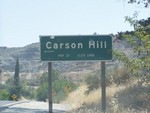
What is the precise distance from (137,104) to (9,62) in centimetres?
10153

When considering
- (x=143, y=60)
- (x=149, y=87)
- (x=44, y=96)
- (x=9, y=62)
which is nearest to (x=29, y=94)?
(x=44, y=96)

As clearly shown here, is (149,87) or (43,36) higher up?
(43,36)

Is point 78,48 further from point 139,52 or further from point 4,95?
point 4,95

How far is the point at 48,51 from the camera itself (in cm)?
1702

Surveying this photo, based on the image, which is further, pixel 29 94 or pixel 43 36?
pixel 29 94

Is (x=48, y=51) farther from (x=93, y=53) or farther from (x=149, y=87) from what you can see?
(x=149, y=87)

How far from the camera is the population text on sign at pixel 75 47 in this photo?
1655 cm

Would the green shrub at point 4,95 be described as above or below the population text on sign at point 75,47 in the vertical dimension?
below

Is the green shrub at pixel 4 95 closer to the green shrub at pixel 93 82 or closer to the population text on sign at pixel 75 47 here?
the green shrub at pixel 93 82

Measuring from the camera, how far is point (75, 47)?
55.7 ft

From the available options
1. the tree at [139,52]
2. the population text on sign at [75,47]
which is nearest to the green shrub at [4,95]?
the population text on sign at [75,47]

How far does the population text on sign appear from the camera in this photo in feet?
54.3

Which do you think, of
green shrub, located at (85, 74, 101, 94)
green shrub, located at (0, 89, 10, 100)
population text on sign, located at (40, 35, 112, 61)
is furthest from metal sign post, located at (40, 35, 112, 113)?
green shrub, located at (0, 89, 10, 100)

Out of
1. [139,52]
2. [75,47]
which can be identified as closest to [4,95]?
[75,47]
